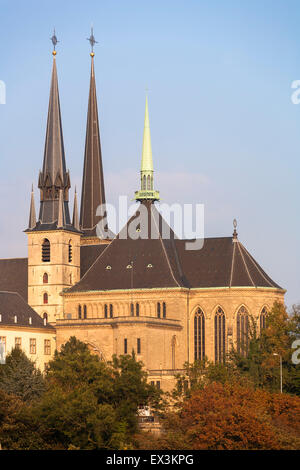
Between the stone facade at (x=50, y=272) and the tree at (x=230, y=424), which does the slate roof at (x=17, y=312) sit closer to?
the stone facade at (x=50, y=272)

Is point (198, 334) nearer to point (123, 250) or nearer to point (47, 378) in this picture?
point (123, 250)

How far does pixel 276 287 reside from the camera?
6097 inches

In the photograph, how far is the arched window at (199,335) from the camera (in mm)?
154125

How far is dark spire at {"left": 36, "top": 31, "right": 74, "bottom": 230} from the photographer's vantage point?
160250mm

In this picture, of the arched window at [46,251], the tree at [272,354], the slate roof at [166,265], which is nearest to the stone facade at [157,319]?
the slate roof at [166,265]

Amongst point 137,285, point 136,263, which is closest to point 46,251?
point 136,263

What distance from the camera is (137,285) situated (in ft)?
512

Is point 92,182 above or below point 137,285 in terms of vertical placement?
above

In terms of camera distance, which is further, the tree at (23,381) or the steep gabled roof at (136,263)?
the steep gabled roof at (136,263)

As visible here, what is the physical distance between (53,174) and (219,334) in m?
25.4

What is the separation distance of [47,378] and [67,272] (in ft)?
119

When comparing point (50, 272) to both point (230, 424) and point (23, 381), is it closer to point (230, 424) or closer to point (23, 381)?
point (23, 381)

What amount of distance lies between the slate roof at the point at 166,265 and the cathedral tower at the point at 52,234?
2562 mm
